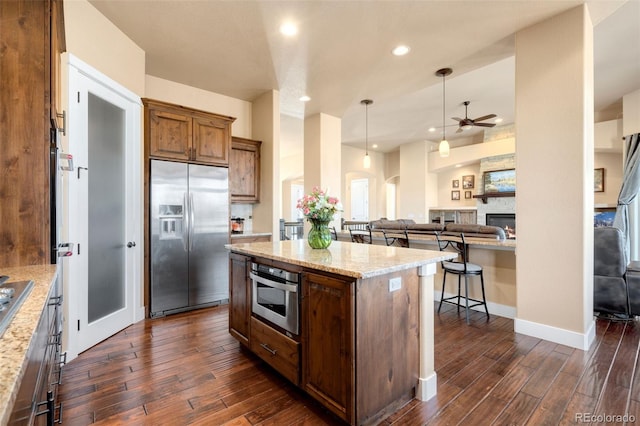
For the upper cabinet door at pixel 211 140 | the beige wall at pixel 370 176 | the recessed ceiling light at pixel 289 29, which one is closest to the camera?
the recessed ceiling light at pixel 289 29

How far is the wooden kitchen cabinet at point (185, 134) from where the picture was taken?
11.6 ft

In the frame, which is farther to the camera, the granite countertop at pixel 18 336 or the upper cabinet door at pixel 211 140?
the upper cabinet door at pixel 211 140

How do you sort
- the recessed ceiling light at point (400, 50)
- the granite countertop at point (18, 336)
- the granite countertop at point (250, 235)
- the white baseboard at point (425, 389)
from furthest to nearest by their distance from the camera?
the granite countertop at point (250, 235) < the recessed ceiling light at point (400, 50) < the white baseboard at point (425, 389) < the granite countertop at point (18, 336)

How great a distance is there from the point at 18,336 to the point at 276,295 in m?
1.50

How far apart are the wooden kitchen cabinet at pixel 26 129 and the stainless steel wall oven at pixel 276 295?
1.28m

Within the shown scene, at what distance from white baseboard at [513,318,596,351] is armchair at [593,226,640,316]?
0.69 m

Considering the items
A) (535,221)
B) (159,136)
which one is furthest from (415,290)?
(159,136)

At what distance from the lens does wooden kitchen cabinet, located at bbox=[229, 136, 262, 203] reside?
453 centimetres

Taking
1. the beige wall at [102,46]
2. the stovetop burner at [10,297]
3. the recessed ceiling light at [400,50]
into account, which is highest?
the recessed ceiling light at [400,50]

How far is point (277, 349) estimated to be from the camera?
7.12 ft

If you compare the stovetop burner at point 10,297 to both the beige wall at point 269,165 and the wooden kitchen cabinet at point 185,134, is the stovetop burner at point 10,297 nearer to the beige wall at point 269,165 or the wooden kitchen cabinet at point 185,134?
the wooden kitchen cabinet at point 185,134

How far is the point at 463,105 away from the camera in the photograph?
5.89 meters

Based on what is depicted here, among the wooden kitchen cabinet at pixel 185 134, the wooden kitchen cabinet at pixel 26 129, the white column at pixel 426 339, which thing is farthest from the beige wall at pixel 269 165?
the wooden kitchen cabinet at pixel 26 129

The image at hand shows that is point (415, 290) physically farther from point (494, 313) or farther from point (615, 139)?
point (615, 139)
